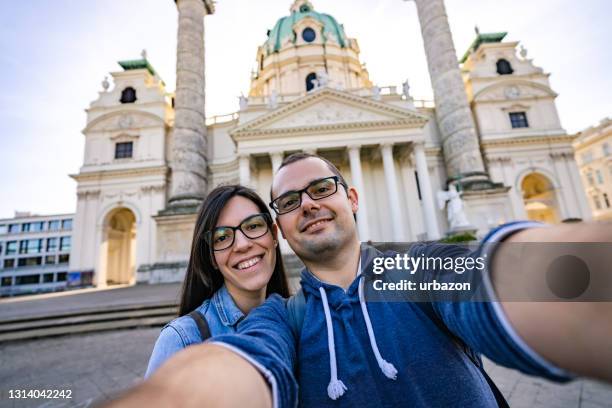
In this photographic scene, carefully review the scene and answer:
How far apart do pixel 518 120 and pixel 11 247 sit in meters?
61.9

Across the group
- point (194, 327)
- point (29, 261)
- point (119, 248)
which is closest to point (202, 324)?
point (194, 327)

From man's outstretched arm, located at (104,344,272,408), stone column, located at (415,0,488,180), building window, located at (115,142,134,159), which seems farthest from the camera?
building window, located at (115,142,134,159)

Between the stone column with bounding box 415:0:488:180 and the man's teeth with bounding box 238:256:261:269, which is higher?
the stone column with bounding box 415:0:488:180

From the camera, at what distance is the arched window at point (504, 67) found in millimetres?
22703

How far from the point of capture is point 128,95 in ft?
73.9

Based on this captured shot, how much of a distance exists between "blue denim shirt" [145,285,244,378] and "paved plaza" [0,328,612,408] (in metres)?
1.10

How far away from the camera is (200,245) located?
140cm

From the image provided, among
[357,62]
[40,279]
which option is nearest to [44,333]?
[357,62]

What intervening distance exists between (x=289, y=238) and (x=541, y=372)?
889 millimetres

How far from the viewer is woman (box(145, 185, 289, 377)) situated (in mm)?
1311

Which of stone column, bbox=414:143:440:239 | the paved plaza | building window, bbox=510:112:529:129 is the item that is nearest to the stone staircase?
the paved plaza

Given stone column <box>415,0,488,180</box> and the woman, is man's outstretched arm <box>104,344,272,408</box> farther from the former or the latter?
stone column <box>415,0,488,180</box>

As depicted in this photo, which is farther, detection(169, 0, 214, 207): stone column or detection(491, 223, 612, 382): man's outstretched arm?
detection(169, 0, 214, 207): stone column

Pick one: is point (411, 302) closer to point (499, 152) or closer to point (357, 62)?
point (499, 152)
